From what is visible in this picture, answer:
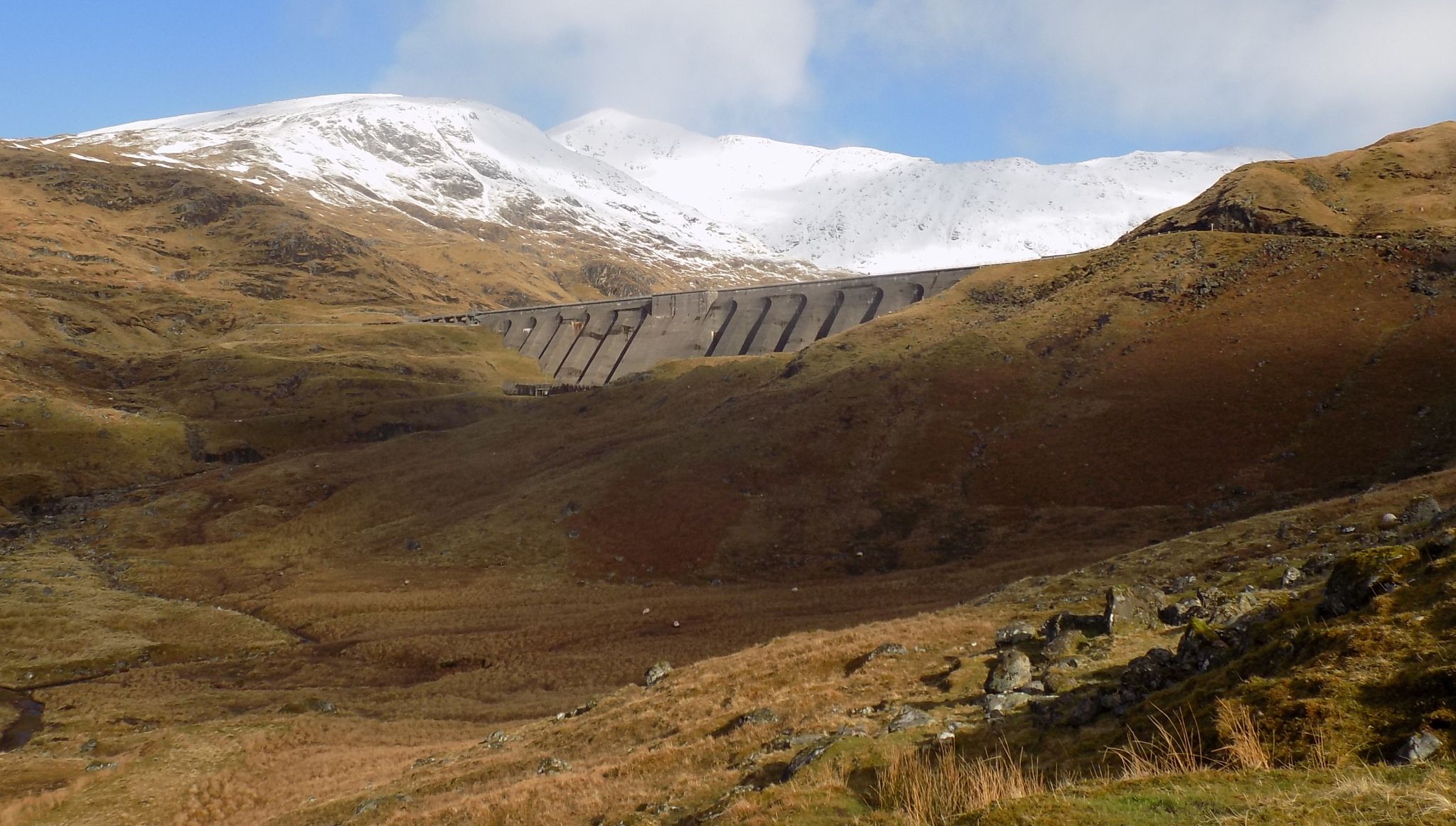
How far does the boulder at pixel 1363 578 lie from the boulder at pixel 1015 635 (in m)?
9.69

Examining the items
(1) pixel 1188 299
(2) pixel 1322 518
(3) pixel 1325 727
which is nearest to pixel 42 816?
(3) pixel 1325 727

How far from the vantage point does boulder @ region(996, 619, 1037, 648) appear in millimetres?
22203

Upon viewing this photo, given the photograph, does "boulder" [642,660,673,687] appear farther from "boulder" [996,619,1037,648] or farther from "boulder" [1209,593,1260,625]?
"boulder" [1209,593,1260,625]

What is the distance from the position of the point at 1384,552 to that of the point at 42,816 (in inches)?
1463

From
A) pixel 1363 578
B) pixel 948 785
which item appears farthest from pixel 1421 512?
pixel 948 785

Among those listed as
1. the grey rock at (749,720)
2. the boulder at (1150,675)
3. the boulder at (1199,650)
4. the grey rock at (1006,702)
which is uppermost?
the boulder at (1199,650)

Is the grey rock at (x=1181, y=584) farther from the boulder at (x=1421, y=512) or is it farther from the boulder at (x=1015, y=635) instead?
the boulder at (x=1421, y=512)

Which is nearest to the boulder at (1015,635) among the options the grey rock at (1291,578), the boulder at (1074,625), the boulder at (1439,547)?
the boulder at (1074,625)

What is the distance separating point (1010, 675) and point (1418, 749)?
10.0m

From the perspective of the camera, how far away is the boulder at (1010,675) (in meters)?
17.9

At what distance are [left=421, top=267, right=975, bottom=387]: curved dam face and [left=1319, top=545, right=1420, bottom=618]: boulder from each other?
296 ft

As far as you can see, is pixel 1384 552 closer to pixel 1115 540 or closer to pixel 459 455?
pixel 1115 540

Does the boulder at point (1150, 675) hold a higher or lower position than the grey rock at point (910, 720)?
higher

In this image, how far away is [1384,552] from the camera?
1309 centimetres
